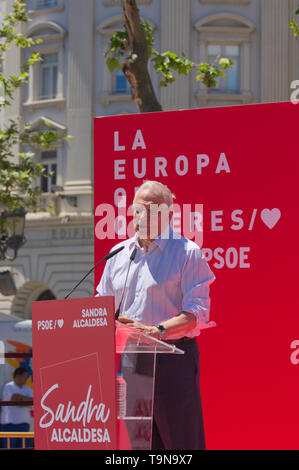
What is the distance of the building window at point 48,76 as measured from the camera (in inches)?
1105

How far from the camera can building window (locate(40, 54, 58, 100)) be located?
28.1 m

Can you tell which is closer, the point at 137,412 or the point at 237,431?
the point at 137,412

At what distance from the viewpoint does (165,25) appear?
2686cm

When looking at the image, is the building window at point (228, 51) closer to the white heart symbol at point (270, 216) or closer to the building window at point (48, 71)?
the building window at point (48, 71)

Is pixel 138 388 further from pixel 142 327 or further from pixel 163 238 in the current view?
pixel 163 238

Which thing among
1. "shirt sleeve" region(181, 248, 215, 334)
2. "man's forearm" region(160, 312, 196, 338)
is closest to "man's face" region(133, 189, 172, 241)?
"shirt sleeve" region(181, 248, 215, 334)

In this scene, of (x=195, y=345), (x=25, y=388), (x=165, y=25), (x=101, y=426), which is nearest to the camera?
(x=101, y=426)

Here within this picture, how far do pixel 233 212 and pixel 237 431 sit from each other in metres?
1.38

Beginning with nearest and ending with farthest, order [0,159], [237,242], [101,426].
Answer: [101,426], [237,242], [0,159]

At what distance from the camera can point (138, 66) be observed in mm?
11289

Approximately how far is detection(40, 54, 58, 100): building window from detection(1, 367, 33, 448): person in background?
1655 centimetres

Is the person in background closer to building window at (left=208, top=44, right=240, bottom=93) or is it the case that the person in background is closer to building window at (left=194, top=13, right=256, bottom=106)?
building window at (left=194, top=13, right=256, bottom=106)
